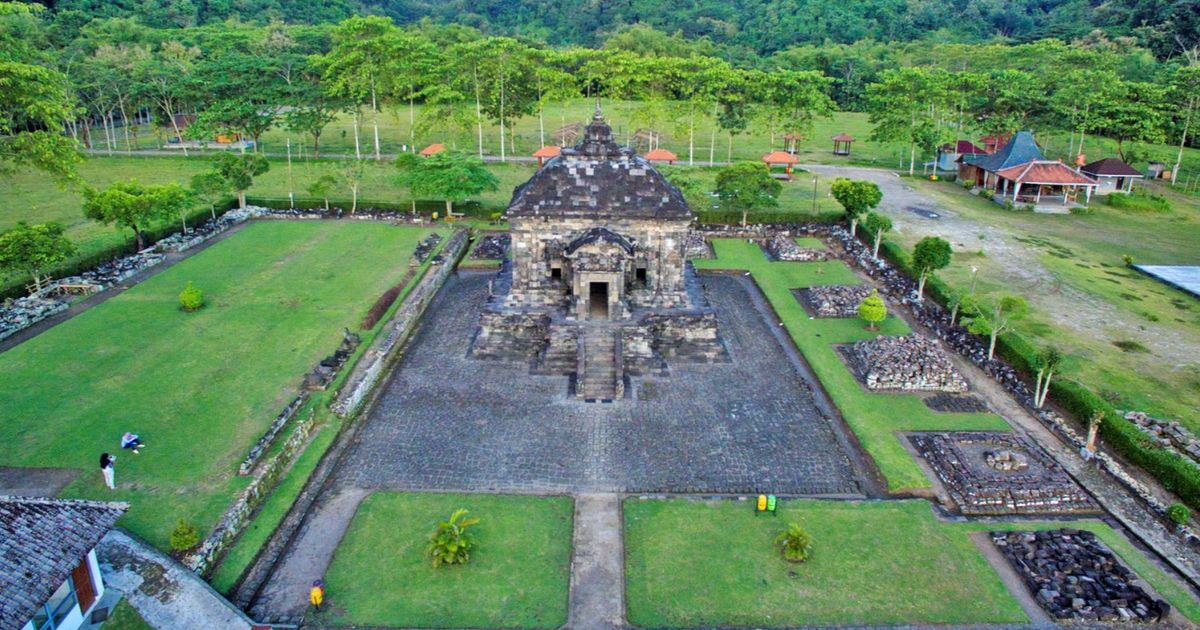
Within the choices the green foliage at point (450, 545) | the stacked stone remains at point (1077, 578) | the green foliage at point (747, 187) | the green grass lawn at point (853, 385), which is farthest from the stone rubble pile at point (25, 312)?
the stacked stone remains at point (1077, 578)

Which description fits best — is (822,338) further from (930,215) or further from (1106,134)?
(1106,134)

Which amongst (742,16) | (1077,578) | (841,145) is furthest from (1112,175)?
(742,16)

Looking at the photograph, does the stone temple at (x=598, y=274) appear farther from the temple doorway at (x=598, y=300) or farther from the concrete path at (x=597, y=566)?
the concrete path at (x=597, y=566)

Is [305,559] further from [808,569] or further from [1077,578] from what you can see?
[1077,578]

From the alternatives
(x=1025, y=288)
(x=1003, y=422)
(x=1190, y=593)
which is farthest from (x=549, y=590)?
(x=1025, y=288)

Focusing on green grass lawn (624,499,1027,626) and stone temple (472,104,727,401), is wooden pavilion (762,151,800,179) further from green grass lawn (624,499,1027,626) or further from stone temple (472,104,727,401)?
green grass lawn (624,499,1027,626)
